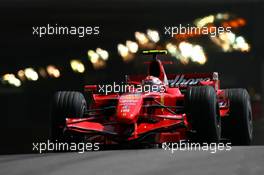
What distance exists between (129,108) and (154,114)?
24.5 inches

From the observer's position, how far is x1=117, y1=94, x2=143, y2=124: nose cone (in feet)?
24.1

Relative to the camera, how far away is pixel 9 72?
25.3 ft

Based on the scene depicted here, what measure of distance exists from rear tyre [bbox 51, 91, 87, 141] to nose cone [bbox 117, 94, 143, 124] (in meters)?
0.60

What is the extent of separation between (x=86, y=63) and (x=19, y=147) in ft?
10.2

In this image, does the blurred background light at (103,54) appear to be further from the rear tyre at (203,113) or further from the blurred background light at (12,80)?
the rear tyre at (203,113)

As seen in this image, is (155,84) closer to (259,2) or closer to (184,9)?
(184,9)

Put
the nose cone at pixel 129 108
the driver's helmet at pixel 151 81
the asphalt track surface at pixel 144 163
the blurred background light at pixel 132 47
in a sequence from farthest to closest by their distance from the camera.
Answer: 1. the driver's helmet at pixel 151 81
2. the blurred background light at pixel 132 47
3. the nose cone at pixel 129 108
4. the asphalt track surface at pixel 144 163

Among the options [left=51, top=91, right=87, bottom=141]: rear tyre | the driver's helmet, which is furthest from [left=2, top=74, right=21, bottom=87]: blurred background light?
the driver's helmet

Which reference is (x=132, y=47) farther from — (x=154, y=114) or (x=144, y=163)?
(x=144, y=163)

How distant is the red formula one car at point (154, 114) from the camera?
7250 millimetres

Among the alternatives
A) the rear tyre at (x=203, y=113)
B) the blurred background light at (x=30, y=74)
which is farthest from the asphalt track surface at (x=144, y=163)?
the rear tyre at (x=203, y=113)

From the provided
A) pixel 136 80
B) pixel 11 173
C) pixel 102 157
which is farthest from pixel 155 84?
pixel 11 173

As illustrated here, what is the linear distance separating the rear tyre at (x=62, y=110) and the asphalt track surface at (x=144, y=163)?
2142 mm

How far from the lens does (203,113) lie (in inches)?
282
